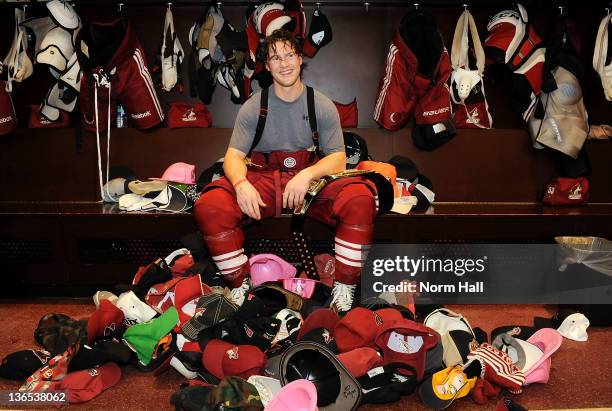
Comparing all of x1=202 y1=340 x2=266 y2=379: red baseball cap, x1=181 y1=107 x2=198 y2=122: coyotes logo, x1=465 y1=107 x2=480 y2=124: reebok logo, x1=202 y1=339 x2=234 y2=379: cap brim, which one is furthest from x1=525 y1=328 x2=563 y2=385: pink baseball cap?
x1=181 y1=107 x2=198 y2=122: coyotes logo

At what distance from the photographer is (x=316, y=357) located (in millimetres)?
1708

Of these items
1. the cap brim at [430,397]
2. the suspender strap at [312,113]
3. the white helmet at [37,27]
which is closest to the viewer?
the cap brim at [430,397]

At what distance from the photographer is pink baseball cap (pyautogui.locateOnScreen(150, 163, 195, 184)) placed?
3002 millimetres

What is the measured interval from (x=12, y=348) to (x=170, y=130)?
4.81ft

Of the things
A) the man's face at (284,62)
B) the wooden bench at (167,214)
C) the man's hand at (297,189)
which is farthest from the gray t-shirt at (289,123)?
the wooden bench at (167,214)

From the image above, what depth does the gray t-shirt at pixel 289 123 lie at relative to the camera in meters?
2.40

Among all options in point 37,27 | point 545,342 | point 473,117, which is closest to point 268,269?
point 545,342

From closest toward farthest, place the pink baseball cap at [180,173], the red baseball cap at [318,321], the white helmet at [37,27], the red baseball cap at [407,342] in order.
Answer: the red baseball cap at [407,342] → the red baseball cap at [318,321] → the pink baseball cap at [180,173] → the white helmet at [37,27]

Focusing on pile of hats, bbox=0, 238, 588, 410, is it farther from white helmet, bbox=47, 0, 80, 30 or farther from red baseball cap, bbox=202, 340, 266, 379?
white helmet, bbox=47, 0, 80, 30

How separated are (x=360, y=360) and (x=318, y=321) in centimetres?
23

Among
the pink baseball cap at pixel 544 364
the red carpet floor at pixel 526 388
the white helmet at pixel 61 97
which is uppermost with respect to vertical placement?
the white helmet at pixel 61 97

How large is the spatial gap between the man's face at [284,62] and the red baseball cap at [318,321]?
37.4 inches

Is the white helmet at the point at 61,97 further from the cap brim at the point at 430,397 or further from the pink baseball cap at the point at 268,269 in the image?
the cap brim at the point at 430,397

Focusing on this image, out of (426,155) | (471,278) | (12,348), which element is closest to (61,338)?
(12,348)
